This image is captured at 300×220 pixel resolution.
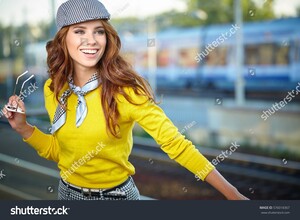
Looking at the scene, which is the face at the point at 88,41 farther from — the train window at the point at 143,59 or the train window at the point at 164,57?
the train window at the point at 164,57

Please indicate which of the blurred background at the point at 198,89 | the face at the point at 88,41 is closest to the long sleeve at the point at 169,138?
the face at the point at 88,41

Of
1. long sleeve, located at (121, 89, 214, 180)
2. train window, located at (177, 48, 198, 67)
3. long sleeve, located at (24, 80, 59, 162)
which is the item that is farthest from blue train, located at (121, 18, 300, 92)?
long sleeve, located at (121, 89, 214, 180)

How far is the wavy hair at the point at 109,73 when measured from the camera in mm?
1503

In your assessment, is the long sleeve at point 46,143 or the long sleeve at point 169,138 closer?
the long sleeve at point 169,138

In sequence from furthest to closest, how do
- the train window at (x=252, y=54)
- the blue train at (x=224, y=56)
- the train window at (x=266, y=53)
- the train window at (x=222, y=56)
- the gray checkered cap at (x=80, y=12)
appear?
1. the train window at (x=222, y=56)
2. the train window at (x=252, y=54)
3. the train window at (x=266, y=53)
4. the blue train at (x=224, y=56)
5. the gray checkered cap at (x=80, y=12)

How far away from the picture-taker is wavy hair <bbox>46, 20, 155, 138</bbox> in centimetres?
150

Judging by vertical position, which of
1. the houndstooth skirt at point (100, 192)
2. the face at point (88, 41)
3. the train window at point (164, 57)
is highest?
the face at point (88, 41)

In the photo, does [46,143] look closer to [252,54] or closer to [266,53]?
[266,53]

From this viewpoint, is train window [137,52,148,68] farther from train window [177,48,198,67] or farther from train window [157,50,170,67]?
train window [157,50,170,67]

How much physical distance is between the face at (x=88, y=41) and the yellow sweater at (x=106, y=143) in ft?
0.36

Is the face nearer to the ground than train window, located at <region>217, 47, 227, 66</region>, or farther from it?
farther from it

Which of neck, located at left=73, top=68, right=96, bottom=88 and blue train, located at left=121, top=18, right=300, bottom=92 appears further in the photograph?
blue train, located at left=121, top=18, right=300, bottom=92

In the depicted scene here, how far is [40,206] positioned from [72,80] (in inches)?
25.5

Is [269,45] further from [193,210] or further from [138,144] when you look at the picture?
[193,210]
